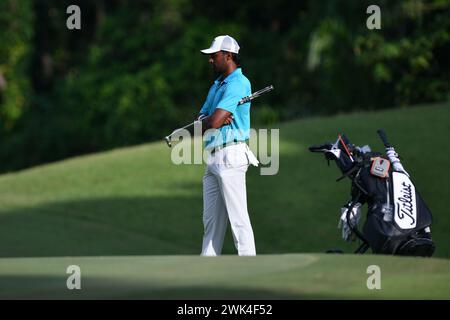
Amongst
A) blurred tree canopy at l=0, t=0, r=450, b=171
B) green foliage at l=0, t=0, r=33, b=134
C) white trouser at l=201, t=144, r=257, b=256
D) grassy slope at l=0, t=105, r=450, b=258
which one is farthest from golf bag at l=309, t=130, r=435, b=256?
green foliage at l=0, t=0, r=33, b=134

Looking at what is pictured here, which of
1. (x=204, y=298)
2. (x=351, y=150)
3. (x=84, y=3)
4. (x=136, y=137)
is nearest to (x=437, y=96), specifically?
(x=136, y=137)

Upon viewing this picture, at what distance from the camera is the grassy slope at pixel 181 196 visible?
53.5ft

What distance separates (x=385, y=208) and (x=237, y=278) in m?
2.04

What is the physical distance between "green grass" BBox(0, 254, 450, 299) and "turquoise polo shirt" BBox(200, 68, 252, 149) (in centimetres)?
106

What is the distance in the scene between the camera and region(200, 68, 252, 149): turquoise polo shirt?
10.1 metres

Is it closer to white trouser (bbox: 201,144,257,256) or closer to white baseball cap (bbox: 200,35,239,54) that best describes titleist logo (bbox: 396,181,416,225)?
white trouser (bbox: 201,144,257,256)

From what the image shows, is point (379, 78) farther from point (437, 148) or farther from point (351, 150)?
point (351, 150)

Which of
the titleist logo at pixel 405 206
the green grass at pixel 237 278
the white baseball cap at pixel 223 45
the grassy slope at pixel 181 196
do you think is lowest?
the green grass at pixel 237 278

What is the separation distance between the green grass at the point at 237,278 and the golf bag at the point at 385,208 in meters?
0.87

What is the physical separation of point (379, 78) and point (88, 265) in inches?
974

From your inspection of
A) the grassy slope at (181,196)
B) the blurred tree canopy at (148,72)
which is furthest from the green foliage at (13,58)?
the grassy slope at (181,196)

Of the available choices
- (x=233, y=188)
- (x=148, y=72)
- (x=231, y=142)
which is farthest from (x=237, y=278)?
(x=148, y=72)

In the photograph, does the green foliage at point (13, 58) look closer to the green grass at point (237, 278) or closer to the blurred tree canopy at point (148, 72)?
the blurred tree canopy at point (148, 72)

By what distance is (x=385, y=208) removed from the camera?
404 inches
